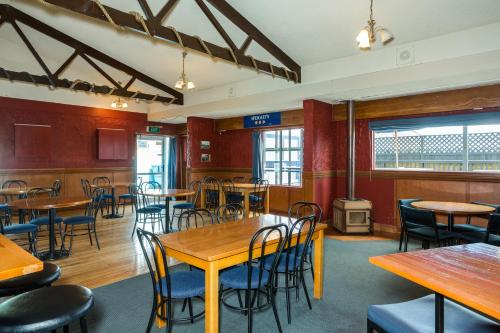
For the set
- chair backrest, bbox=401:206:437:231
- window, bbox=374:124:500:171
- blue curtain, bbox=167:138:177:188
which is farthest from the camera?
blue curtain, bbox=167:138:177:188

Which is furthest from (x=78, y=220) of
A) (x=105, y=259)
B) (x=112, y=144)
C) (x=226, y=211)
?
(x=112, y=144)

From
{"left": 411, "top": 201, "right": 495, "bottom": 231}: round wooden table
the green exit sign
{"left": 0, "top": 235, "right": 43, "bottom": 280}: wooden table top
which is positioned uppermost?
the green exit sign

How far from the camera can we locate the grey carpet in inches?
99.0

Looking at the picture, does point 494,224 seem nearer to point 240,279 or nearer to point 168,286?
point 240,279

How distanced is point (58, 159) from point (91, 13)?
5.29m

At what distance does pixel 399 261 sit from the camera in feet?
5.77

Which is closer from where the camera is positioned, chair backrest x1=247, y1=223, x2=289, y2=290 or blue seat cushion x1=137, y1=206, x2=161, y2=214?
chair backrest x1=247, y1=223, x2=289, y2=290

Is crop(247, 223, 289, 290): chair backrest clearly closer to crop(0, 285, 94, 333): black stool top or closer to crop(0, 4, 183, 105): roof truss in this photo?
crop(0, 285, 94, 333): black stool top

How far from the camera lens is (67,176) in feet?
25.4

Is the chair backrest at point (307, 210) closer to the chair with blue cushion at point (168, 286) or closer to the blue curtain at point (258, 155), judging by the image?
the chair with blue cushion at point (168, 286)

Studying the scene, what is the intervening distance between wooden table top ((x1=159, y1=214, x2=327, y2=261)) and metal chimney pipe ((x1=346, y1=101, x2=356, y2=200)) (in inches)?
125

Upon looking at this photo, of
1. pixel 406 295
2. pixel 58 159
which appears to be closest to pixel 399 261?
pixel 406 295

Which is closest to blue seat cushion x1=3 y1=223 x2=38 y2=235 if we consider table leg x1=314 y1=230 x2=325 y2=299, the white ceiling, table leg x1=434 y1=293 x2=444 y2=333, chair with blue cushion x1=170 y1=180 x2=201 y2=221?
chair with blue cushion x1=170 y1=180 x2=201 y2=221

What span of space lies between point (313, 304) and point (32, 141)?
23.5 feet
